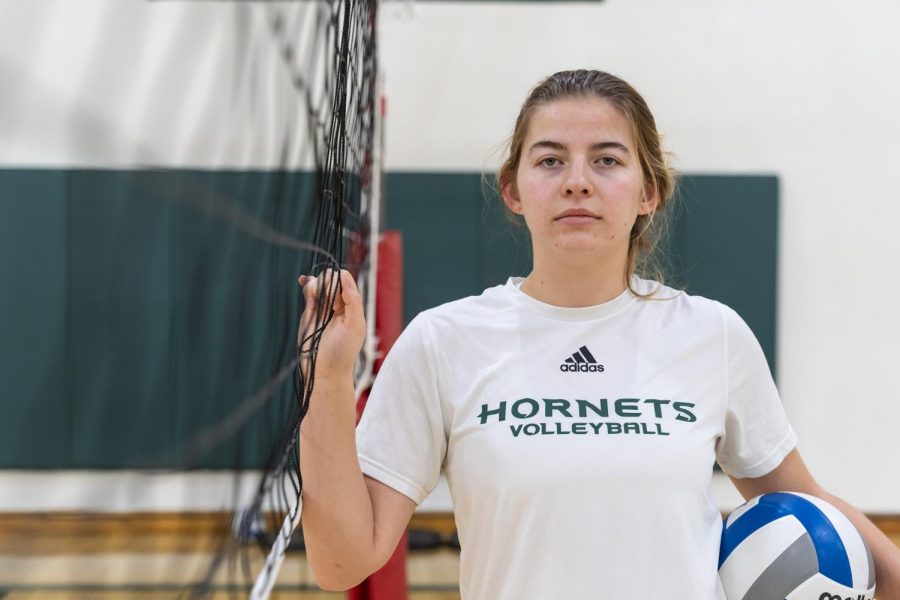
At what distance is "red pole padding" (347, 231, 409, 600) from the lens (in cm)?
197

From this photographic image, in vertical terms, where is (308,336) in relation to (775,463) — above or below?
above

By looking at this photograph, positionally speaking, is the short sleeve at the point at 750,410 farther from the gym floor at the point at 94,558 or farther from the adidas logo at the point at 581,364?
→ the gym floor at the point at 94,558

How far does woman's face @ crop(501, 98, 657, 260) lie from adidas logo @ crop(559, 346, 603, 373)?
0.12 metres

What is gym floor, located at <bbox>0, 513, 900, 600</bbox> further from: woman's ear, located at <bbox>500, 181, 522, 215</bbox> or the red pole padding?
woman's ear, located at <bbox>500, 181, 522, 215</bbox>

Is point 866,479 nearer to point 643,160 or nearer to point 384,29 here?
point 384,29

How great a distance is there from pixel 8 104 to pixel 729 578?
0.94 m

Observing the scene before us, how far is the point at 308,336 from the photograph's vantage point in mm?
940

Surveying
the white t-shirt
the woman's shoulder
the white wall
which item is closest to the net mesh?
the white t-shirt

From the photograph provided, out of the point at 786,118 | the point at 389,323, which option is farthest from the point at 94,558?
the point at 786,118

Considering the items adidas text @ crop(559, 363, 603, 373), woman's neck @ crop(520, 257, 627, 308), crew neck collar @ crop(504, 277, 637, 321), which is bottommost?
adidas text @ crop(559, 363, 603, 373)

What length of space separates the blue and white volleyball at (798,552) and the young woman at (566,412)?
34mm

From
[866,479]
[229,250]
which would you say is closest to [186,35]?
[229,250]

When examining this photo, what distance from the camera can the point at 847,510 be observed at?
1160 millimetres

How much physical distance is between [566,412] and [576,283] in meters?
0.16
